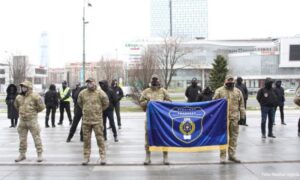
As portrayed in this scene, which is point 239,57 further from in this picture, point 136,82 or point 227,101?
point 227,101

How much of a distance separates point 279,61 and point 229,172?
12176 cm

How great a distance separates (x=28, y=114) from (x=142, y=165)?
2.89 meters

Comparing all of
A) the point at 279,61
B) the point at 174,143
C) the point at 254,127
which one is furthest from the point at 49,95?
the point at 279,61

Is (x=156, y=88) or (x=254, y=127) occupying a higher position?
(x=156, y=88)

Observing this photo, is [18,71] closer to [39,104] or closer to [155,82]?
[39,104]

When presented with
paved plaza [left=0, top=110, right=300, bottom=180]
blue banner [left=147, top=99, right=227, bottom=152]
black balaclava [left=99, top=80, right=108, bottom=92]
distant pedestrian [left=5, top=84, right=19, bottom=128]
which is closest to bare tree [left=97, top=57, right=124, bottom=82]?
distant pedestrian [left=5, top=84, right=19, bottom=128]

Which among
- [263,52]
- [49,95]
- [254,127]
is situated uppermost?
[263,52]

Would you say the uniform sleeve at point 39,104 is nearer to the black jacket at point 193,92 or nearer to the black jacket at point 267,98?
the black jacket at point 267,98

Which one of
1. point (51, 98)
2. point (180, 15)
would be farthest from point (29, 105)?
point (180, 15)

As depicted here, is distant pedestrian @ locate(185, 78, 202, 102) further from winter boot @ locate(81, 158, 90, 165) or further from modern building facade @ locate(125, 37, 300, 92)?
modern building facade @ locate(125, 37, 300, 92)

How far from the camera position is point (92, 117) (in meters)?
9.42

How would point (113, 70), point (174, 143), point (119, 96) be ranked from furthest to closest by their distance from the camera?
point (113, 70), point (119, 96), point (174, 143)

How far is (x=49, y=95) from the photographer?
1806cm

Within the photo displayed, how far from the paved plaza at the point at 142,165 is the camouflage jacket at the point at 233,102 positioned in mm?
1064
